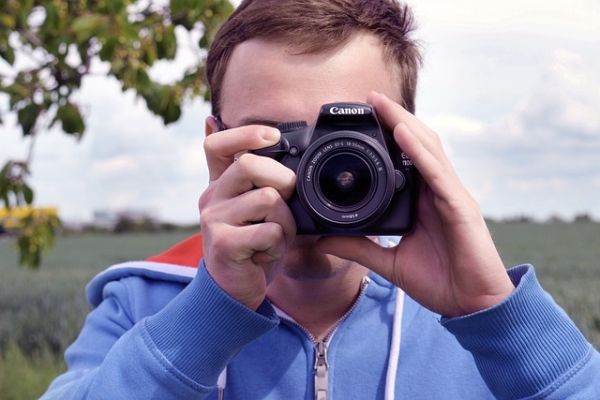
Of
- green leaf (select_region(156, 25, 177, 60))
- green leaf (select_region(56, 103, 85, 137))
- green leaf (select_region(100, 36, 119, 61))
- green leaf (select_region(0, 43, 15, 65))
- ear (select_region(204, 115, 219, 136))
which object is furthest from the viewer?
green leaf (select_region(0, 43, 15, 65))

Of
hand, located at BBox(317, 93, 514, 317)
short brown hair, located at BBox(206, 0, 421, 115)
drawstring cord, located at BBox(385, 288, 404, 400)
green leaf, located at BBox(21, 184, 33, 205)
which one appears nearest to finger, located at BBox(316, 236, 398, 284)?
hand, located at BBox(317, 93, 514, 317)

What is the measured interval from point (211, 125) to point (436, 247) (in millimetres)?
646

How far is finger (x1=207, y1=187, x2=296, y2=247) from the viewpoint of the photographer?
1.62m

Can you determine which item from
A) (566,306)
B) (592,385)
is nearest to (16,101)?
(566,306)

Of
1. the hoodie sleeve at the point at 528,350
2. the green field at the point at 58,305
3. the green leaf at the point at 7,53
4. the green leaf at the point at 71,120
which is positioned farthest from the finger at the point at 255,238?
the green leaf at the point at 7,53

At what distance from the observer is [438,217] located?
1678 millimetres

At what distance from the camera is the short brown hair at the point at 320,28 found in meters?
1.80

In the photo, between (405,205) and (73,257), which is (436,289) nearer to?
(405,205)

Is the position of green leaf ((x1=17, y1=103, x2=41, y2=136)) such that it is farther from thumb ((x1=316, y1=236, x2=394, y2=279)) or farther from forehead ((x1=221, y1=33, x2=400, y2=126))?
thumb ((x1=316, y1=236, x2=394, y2=279))

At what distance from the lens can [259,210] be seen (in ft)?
5.34

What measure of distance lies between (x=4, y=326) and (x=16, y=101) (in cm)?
196

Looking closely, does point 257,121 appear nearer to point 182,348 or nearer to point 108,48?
point 182,348

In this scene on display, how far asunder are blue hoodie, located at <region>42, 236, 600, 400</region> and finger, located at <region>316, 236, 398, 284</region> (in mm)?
170

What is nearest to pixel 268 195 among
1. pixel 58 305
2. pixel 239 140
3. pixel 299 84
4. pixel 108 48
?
pixel 239 140
